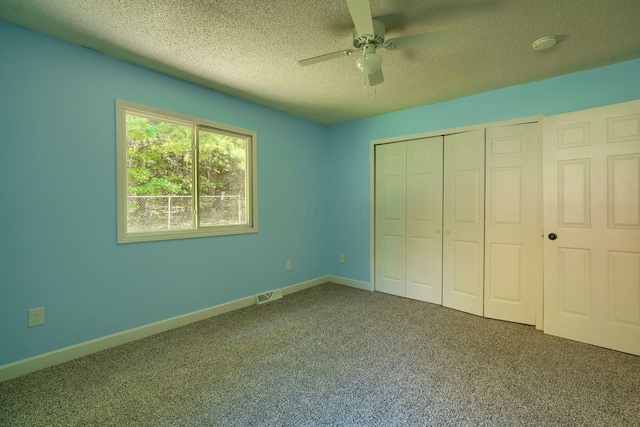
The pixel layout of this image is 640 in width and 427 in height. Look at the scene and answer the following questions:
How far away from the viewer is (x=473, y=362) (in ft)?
6.85

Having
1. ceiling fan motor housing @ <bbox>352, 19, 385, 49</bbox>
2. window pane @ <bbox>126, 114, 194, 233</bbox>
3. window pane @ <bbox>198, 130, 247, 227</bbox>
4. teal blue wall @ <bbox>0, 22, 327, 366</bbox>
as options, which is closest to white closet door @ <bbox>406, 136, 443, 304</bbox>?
ceiling fan motor housing @ <bbox>352, 19, 385, 49</bbox>

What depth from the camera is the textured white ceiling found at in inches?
68.2

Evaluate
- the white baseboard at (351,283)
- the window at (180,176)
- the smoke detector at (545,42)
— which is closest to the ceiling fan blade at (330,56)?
the smoke detector at (545,42)

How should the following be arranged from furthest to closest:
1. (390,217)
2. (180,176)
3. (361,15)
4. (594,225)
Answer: (390,217), (180,176), (594,225), (361,15)

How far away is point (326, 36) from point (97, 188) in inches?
85.5

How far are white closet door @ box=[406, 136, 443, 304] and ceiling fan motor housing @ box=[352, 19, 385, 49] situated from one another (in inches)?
70.0

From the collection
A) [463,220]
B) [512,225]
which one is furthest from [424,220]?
[512,225]

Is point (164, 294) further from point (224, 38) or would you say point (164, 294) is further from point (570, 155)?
point (570, 155)

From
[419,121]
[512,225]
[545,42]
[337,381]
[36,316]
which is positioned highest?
[545,42]

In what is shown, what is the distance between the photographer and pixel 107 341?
228cm

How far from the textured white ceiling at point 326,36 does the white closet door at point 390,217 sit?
1.00 metres

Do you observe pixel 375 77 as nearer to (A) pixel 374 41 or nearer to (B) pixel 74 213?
(A) pixel 374 41

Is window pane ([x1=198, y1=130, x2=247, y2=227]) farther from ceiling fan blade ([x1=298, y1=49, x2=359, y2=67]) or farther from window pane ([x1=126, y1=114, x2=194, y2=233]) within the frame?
ceiling fan blade ([x1=298, y1=49, x2=359, y2=67])

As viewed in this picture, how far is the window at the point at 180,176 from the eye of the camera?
2.46 meters
